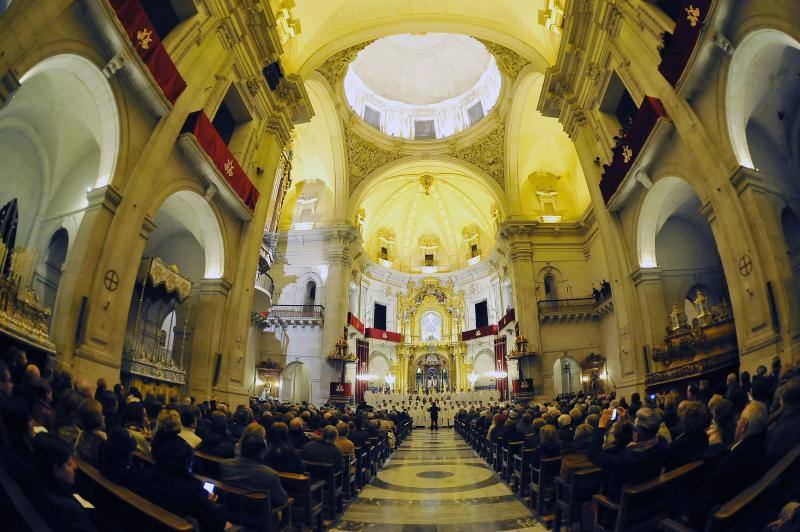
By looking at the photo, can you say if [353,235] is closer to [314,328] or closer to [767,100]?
[314,328]

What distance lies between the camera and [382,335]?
27.0 m

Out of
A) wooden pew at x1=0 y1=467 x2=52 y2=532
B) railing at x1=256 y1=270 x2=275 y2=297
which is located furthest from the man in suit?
railing at x1=256 y1=270 x2=275 y2=297

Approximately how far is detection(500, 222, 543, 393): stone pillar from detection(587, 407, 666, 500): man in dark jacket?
17.1 m

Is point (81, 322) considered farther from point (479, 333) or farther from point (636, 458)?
point (479, 333)

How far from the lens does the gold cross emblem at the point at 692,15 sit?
748cm

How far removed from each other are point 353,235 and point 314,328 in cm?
554

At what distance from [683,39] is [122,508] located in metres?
10.4

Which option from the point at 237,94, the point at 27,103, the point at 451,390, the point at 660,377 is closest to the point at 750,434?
the point at 660,377

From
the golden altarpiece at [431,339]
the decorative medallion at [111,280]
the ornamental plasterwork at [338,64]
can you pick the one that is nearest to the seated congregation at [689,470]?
the decorative medallion at [111,280]

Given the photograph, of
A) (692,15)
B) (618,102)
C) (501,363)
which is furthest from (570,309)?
(692,15)

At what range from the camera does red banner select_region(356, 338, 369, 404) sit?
915 inches

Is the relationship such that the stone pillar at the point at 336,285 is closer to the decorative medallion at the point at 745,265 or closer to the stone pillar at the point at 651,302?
the stone pillar at the point at 651,302

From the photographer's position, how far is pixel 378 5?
15930 millimetres

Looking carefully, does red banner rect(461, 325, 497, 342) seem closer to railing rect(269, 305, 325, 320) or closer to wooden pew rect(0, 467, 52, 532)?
railing rect(269, 305, 325, 320)
